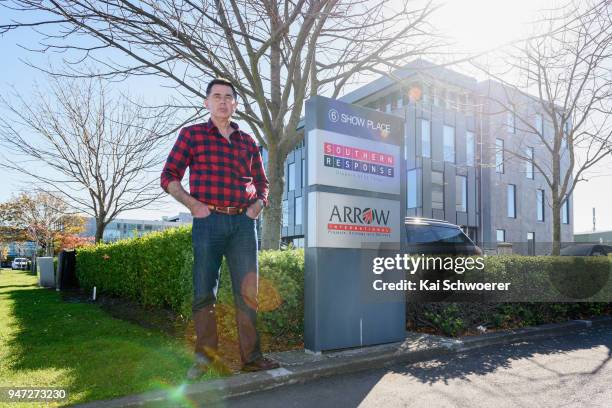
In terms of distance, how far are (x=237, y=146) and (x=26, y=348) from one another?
346 cm

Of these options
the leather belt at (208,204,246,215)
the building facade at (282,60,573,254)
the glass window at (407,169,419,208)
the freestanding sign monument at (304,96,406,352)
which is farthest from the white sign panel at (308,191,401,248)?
the glass window at (407,169,419,208)

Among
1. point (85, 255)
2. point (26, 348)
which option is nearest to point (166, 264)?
point (26, 348)

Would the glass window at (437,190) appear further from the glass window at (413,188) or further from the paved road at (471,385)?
the paved road at (471,385)

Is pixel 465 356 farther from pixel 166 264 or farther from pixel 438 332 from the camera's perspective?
pixel 166 264

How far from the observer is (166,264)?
695cm

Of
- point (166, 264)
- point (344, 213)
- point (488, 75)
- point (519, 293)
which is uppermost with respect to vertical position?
point (488, 75)

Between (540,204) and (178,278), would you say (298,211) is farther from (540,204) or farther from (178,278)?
(178,278)

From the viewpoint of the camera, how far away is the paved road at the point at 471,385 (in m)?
3.29

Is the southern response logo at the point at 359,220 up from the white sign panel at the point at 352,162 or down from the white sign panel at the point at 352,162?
down

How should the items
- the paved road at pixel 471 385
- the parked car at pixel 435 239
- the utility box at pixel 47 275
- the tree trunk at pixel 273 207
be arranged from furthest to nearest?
the utility box at pixel 47 275
the tree trunk at pixel 273 207
the parked car at pixel 435 239
the paved road at pixel 471 385

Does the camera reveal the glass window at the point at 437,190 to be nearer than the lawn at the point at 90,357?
No

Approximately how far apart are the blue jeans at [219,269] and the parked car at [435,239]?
3.96 m

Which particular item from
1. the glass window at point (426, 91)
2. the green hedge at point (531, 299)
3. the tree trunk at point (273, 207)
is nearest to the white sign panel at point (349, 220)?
the green hedge at point (531, 299)

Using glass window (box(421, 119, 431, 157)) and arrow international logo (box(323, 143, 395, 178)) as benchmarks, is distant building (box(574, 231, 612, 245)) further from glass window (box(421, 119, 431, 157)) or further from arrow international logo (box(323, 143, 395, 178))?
arrow international logo (box(323, 143, 395, 178))
